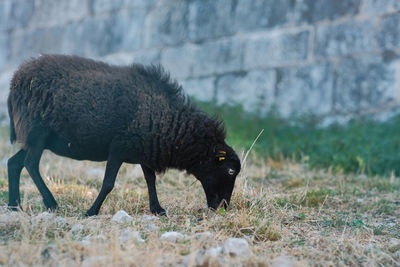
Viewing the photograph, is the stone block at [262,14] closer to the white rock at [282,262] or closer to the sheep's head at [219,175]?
the sheep's head at [219,175]

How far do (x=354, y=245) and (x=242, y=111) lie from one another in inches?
211

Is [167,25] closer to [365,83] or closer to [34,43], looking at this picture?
[34,43]

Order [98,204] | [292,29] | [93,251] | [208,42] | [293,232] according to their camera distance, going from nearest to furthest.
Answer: [93,251] → [293,232] → [98,204] → [292,29] → [208,42]

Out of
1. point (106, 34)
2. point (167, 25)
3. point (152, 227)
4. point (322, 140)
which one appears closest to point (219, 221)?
point (152, 227)

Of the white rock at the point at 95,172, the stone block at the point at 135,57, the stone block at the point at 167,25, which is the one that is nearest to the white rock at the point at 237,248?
the white rock at the point at 95,172

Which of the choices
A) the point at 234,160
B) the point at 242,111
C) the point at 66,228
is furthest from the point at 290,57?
the point at 66,228

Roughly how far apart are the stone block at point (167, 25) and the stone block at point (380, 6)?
3371 mm

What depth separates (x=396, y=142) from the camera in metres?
7.29

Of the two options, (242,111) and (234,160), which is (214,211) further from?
(242,111)

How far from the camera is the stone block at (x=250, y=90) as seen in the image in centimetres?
887

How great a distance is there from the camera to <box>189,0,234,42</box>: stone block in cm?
933

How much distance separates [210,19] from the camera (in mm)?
9492

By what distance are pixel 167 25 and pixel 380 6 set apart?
A: 4.02 meters

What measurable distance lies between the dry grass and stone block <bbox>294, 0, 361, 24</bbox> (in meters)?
2.99
